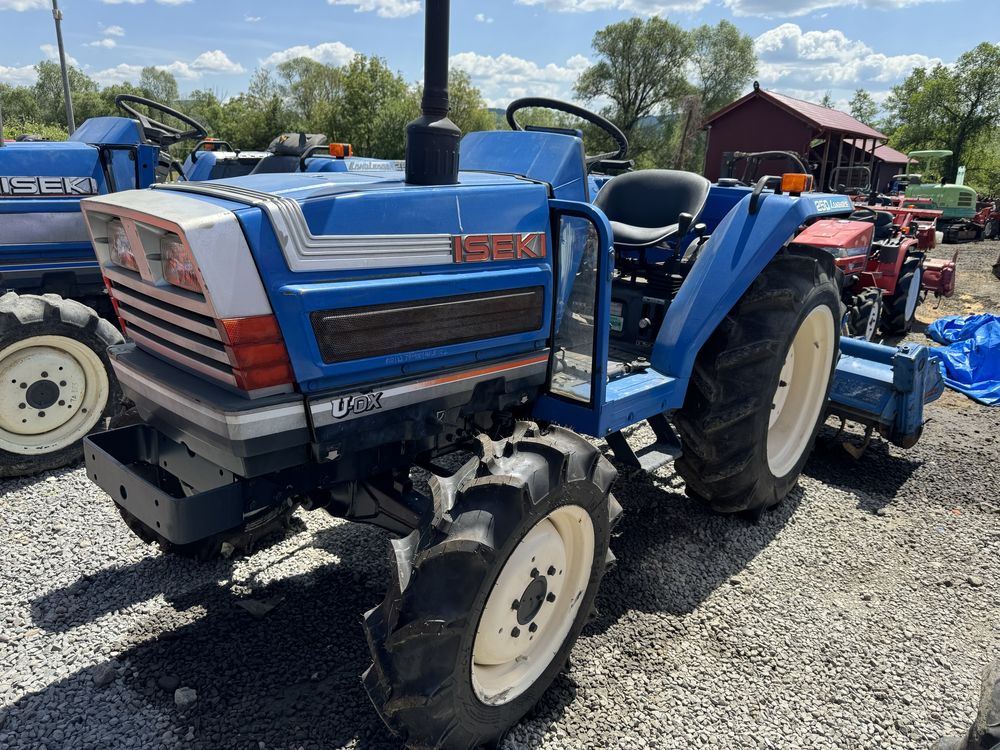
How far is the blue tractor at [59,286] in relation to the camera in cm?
398

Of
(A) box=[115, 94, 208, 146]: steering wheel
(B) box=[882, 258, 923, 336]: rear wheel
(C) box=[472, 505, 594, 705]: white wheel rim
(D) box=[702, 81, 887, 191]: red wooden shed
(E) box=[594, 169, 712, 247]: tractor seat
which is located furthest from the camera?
(D) box=[702, 81, 887, 191]: red wooden shed

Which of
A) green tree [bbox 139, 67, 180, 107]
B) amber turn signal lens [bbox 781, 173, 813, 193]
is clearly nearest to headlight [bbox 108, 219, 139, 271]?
amber turn signal lens [bbox 781, 173, 813, 193]

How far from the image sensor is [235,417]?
1883 mm

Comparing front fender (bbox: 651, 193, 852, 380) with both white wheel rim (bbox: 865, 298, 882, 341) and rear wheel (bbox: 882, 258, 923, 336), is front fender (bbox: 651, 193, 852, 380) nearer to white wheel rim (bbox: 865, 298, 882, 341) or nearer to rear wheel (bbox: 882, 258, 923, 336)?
white wheel rim (bbox: 865, 298, 882, 341)

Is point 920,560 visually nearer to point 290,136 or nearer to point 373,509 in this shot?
point 373,509

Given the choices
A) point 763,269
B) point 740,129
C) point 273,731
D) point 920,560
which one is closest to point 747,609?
point 920,560

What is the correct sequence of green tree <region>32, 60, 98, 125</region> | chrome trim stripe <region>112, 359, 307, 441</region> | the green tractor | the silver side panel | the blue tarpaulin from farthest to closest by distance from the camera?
green tree <region>32, 60, 98, 125</region>, the green tractor, the blue tarpaulin, chrome trim stripe <region>112, 359, 307, 441</region>, the silver side panel

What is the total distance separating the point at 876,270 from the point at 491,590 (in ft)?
23.4

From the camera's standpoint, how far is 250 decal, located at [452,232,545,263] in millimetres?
2268

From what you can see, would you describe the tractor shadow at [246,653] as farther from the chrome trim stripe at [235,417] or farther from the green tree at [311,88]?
the green tree at [311,88]

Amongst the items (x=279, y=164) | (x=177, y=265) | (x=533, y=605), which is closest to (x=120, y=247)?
(x=177, y=265)

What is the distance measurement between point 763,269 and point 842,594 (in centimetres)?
148

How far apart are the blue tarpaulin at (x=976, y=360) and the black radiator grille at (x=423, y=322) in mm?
5113

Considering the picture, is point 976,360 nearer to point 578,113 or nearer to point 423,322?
point 578,113
